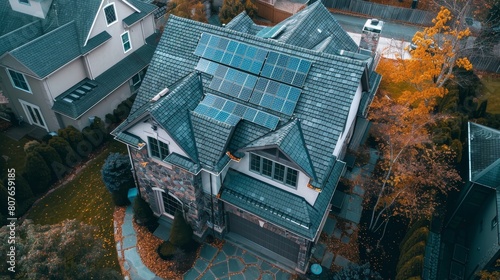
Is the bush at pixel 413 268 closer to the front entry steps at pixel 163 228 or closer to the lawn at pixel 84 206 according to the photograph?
the front entry steps at pixel 163 228

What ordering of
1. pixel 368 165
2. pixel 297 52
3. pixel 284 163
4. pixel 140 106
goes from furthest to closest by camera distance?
pixel 368 165 → pixel 140 106 → pixel 297 52 → pixel 284 163

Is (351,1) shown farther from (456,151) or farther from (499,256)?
(499,256)

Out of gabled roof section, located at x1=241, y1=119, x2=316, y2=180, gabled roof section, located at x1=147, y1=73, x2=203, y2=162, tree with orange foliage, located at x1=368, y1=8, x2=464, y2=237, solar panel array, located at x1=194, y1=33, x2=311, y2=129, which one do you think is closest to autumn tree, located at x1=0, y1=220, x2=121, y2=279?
gabled roof section, located at x1=147, y1=73, x2=203, y2=162

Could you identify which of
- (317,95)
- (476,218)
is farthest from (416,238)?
(317,95)

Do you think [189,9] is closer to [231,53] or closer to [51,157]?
[231,53]

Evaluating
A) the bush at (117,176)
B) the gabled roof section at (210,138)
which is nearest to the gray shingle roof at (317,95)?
the gabled roof section at (210,138)

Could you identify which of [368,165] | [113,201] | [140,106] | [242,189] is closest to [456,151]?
[368,165]
